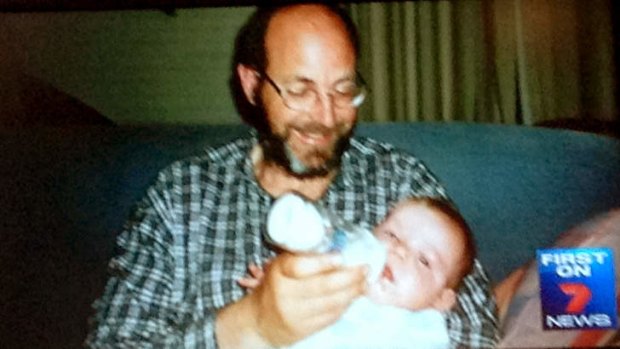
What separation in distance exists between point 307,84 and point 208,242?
29 centimetres

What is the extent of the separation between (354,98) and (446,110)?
0.15 metres

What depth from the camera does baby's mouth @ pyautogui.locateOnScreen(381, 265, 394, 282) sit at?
4.29 feet

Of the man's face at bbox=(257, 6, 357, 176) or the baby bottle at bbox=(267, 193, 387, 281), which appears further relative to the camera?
the man's face at bbox=(257, 6, 357, 176)

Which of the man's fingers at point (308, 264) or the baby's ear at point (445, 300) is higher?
the man's fingers at point (308, 264)

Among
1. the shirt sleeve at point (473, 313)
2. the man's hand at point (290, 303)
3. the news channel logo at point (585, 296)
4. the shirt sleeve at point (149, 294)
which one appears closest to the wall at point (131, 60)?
the shirt sleeve at point (149, 294)

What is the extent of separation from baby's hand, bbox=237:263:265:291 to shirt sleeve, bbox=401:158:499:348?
0.83 ft

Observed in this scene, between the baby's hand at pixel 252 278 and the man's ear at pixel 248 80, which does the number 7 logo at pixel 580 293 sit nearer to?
the baby's hand at pixel 252 278

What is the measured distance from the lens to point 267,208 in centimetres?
138

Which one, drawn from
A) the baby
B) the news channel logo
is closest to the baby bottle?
the baby

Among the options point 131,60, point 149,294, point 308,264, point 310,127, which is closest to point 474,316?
point 308,264

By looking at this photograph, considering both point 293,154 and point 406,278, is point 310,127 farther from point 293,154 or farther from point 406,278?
Result: point 406,278

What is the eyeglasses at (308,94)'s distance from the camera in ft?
4.54

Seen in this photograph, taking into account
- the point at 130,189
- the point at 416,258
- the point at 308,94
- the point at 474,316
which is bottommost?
the point at 474,316

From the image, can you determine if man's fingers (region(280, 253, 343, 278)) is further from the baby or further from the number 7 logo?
the number 7 logo
